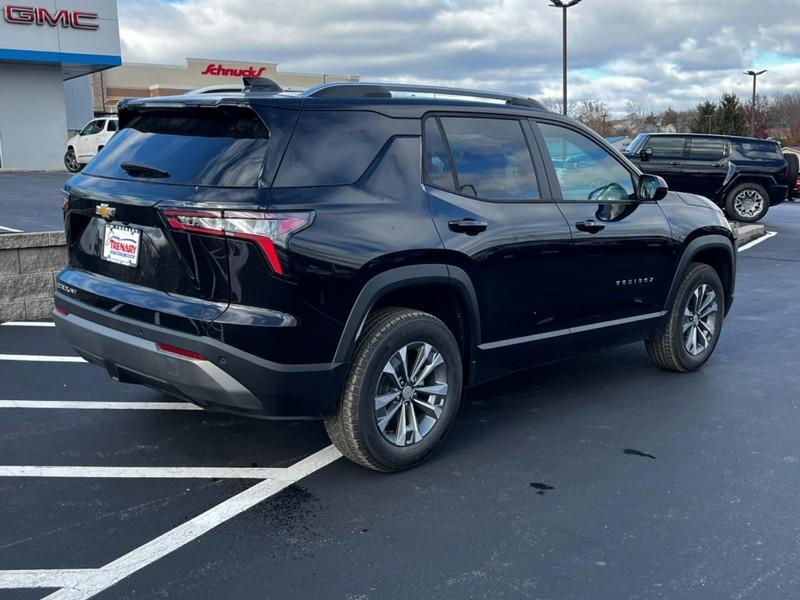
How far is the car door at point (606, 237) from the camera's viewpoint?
473cm

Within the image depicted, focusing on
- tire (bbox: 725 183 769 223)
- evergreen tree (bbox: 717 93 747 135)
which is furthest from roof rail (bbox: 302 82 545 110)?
evergreen tree (bbox: 717 93 747 135)

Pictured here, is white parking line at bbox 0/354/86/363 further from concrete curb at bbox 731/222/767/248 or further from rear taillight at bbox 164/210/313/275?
concrete curb at bbox 731/222/767/248

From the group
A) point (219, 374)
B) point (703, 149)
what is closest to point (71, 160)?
point (703, 149)

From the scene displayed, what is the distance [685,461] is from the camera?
4195 millimetres

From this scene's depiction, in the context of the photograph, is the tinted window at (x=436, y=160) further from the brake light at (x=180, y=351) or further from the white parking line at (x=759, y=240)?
the white parking line at (x=759, y=240)

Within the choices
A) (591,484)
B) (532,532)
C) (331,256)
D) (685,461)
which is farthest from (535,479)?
(331,256)

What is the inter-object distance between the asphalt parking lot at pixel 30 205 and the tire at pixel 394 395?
5768 mm

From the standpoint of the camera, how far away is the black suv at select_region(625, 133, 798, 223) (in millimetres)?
16453

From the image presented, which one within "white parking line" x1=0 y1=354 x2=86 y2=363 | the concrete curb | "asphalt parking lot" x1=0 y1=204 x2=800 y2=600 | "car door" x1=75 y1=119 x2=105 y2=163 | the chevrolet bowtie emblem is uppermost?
"car door" x1=75 y1=119 x2=105 y2=163

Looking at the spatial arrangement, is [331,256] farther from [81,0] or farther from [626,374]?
[81,0]

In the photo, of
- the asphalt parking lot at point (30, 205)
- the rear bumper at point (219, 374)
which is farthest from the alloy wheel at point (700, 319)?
the asphalt parking lot at point (30, 205)

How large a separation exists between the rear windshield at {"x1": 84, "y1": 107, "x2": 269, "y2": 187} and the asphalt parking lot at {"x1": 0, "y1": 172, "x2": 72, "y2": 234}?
4751 mm

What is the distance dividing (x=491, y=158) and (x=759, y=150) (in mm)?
14355

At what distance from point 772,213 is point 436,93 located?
18630 mm
